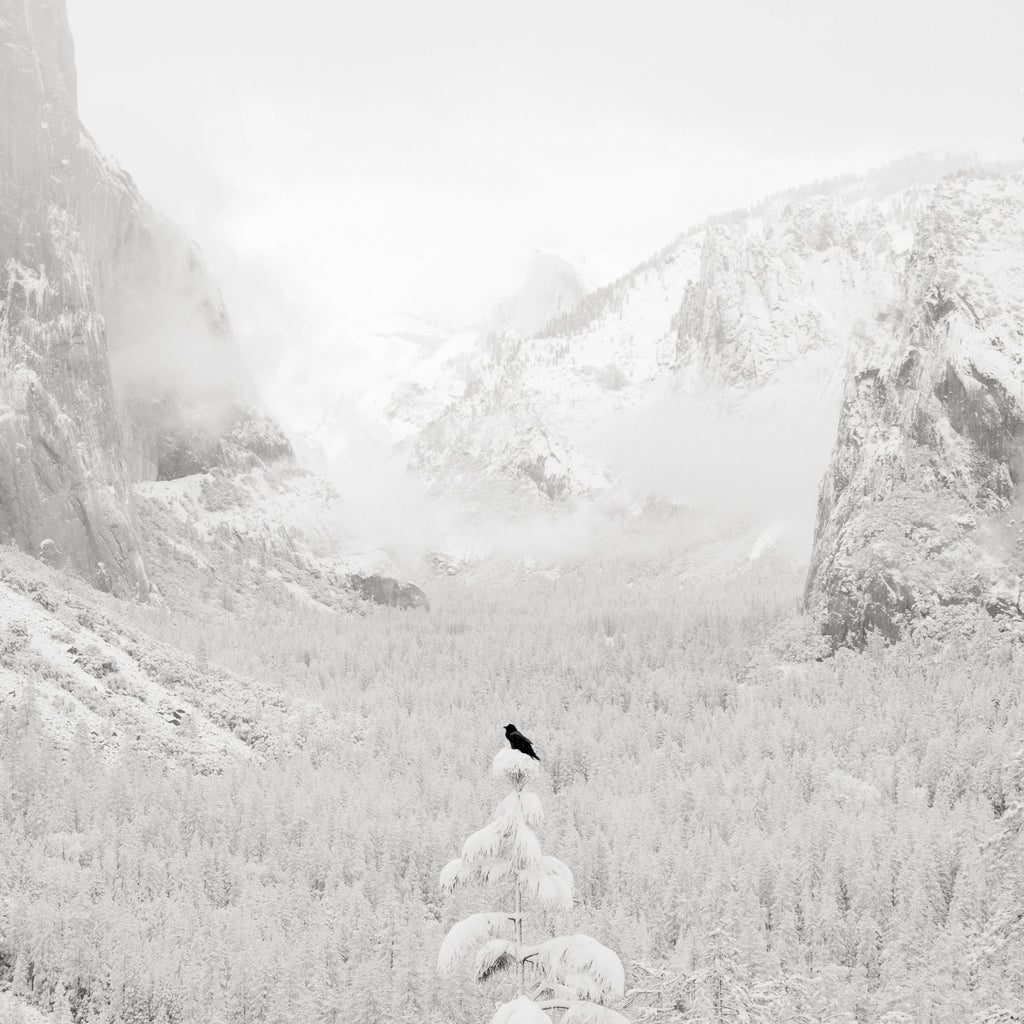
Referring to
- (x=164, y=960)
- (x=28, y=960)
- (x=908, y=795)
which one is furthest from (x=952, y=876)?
(x=28, y=960)

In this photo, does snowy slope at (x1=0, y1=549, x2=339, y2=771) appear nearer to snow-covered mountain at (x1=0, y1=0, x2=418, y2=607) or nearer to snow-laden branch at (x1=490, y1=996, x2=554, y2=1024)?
snow-covered mountain at (x1=0, y1=0, x2=418, y2=607)

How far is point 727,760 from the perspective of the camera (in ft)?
383

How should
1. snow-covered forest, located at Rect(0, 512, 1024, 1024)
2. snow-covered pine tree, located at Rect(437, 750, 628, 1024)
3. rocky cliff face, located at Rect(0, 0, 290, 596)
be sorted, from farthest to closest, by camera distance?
1. rocky cliff face, located at Rect(0, 0, 290, 596)
2. snow-covered forest, located at Rect(0, 512, 1024, 1024)
3. snow-covered pine tree, located at Rect(437, 750, 628, 1024)

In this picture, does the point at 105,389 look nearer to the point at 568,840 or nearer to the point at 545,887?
the point at 568,840

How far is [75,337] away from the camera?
15550 cm

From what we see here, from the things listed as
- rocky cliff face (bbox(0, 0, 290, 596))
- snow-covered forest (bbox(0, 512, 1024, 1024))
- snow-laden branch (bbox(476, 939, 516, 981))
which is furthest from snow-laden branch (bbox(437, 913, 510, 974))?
rocky cliff face (bbox(0, 0, 290, 596))

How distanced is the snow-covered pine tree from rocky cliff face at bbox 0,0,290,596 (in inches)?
5233

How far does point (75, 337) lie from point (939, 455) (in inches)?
4610

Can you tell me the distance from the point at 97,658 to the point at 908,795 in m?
68.4

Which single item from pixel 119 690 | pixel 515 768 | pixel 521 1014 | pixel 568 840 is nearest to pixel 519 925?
pixel 521 1014

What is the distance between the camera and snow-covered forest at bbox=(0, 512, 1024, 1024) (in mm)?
53469

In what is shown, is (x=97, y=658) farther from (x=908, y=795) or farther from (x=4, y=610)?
(x=908, y=795)

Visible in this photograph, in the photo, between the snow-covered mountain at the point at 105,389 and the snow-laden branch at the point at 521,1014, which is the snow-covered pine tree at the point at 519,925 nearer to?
the snow-laden branch at the point at 521,1014

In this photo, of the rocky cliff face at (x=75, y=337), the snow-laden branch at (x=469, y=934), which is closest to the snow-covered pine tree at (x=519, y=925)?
the snow-laden branch at (x=469, y=934)
